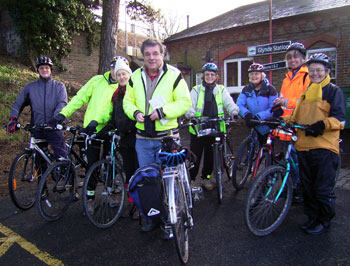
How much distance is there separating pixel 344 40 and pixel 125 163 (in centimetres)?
1047

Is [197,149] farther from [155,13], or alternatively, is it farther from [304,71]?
[155,13]

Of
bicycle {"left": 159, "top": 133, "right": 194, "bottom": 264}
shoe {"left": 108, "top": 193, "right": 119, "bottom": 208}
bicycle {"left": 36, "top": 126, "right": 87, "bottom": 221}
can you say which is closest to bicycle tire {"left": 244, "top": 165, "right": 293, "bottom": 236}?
bicycle {"left": 159, "top": 133, "right": 194, "bottom": 264}

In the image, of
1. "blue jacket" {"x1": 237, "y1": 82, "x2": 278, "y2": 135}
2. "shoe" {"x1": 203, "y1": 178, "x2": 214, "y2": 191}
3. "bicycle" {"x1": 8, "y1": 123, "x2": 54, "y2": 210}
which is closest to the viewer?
"bicycle" {"x1": 8, "y1": 123, "x2": 54, "y2": 210}

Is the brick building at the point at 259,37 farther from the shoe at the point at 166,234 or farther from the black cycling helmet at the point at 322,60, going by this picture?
the shoe at the point at 166,234

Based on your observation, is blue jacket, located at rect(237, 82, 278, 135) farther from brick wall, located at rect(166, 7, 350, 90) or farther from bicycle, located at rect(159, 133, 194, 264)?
brick wall, located at rect(166, 7, 350, 90)

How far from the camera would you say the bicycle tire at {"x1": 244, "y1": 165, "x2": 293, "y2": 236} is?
317 cm

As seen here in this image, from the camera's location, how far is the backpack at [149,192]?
2781 mm

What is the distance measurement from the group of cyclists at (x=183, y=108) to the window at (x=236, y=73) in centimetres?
960

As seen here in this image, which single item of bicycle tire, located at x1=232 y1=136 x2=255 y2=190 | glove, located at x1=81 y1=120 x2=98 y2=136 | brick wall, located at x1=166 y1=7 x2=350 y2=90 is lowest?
bicycle tire, located at x1=232 y1=136 x2=255 y2=190

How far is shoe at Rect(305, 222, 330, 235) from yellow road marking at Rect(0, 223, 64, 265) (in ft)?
9.02

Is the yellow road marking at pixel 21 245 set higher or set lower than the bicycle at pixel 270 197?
lower

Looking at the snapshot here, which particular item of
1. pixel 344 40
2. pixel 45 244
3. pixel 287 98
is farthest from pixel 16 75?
pixel 344 40

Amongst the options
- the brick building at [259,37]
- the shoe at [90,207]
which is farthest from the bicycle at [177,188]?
the brick building at [259,37]

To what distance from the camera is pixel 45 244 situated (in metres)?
3.19
